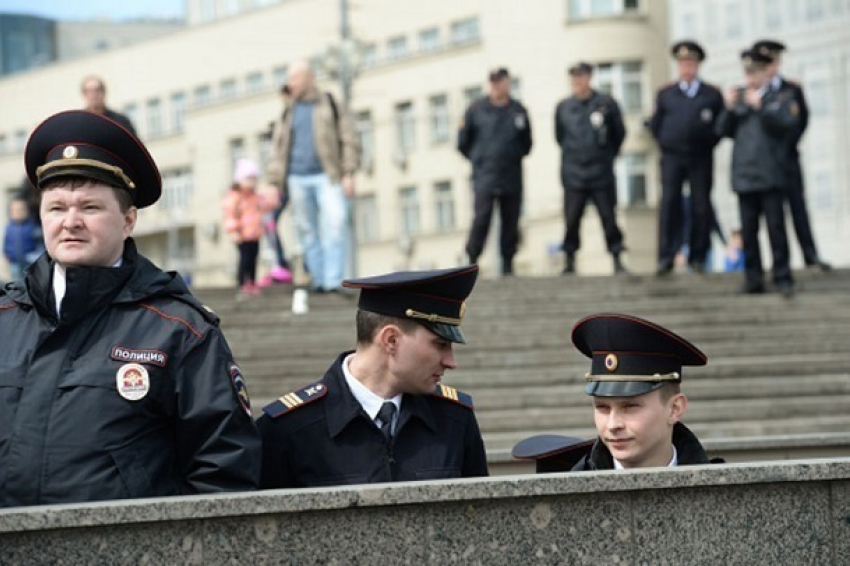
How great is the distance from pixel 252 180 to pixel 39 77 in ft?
222

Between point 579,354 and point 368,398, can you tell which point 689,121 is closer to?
point 579,354

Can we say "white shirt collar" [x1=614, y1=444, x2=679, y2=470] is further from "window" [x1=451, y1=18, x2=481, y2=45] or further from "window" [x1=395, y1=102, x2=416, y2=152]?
"window" [x1=395, y1=102, x2=416, y2=152]

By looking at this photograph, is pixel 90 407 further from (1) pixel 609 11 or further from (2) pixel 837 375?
(1) pixel 609 11

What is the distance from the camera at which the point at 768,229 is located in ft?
55.0

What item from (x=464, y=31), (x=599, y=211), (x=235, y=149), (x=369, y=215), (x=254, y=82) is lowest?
(x=369, y=215)

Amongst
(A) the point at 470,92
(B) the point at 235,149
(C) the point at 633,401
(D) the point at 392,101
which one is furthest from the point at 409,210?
(C) the point at 633,401

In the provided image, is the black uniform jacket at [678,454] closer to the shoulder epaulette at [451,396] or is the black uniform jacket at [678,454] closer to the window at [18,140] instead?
the shoulder epaulette at [451,396]

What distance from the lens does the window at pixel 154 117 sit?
81562mm

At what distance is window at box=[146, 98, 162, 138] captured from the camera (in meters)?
81.6

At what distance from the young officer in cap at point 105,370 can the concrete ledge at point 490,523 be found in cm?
32

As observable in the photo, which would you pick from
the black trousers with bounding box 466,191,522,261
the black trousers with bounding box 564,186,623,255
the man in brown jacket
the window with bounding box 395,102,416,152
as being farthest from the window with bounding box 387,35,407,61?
the man in brown jacket

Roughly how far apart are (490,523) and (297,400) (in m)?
1.00

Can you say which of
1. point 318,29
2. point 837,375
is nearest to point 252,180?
point 837,375

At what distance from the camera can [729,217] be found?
61.9 m
